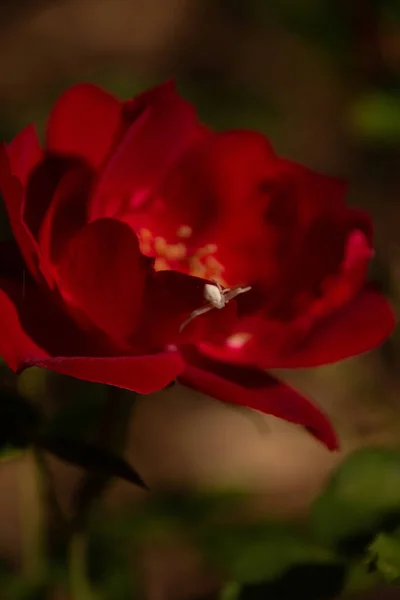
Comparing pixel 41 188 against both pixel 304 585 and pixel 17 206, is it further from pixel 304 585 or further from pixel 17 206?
pixel 304 585

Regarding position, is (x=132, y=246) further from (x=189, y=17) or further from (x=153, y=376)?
(x=189, y=17)

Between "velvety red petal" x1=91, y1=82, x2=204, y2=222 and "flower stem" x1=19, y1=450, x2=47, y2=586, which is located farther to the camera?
"flower stem" x1=19, y1=450, x2=47, y2=586

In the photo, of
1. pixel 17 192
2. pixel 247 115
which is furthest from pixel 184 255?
pixel 247 115

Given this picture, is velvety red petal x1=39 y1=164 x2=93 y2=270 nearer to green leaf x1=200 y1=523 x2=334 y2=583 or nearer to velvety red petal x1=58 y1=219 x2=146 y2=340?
velvety red petal x1=58 y1=219 x2=146 y2=340

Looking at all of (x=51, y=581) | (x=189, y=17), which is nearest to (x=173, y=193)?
(x=51, y=581)

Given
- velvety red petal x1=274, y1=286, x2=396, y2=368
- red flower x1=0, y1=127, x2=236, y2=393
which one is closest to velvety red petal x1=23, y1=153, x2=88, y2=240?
red flower x1=0, y1=127, x2=236, y2=393

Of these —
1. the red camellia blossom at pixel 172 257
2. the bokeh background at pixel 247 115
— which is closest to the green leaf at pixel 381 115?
the bokeh background at pixel 247 115

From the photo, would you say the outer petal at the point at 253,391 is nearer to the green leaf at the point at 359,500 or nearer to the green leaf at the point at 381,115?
the green leaf at the point at 359,500

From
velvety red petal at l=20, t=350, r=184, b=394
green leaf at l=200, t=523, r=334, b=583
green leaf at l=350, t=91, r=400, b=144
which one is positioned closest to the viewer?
velvety red petal at l=20, t=350, r=184, b=394
